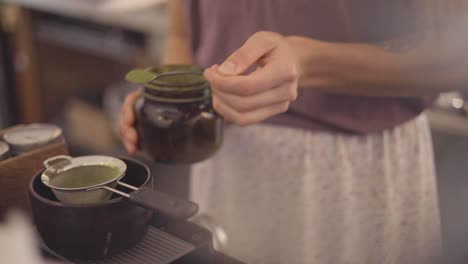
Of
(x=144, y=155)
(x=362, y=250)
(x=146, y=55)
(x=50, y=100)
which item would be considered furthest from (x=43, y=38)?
(x=362, y=250)

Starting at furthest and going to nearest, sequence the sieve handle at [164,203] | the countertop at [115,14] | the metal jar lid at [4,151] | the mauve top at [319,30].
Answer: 1. the countertop at [115,14]
2. the mauve top at [319,30]
3. the metal jar lid at [4,151]
4. the sieve handle at [164,203]

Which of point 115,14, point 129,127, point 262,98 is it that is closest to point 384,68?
point 262,98

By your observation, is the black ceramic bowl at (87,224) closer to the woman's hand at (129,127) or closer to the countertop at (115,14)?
the woman's hand at (129,127)

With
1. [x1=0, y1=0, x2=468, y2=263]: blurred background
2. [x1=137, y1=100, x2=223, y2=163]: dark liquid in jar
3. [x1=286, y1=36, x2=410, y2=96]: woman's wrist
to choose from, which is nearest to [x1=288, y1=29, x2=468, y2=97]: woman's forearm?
[x1=286, y1=36, x2=410, y2=96]: woman's wrist

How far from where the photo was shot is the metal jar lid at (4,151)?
52 cm

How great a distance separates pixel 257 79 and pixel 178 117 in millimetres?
92

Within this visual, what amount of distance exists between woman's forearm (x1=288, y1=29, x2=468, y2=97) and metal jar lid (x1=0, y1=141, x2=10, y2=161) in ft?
0.94

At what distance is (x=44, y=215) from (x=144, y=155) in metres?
0.19

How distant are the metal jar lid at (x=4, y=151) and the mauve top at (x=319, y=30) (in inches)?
10.1

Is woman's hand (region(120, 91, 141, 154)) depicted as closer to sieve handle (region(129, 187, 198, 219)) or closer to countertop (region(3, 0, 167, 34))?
sieve handle (region(129, 187, 198, 219))

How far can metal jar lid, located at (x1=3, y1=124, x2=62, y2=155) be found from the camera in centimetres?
54

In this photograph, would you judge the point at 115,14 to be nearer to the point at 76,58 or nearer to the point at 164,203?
the point at 76,58

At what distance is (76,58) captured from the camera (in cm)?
205

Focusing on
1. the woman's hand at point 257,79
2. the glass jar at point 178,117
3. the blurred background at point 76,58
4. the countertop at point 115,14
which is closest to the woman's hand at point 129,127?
the glass jar at point 178,117
